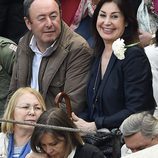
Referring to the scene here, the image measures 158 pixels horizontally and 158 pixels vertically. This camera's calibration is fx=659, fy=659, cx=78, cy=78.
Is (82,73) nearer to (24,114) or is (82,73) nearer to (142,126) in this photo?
(24,114)

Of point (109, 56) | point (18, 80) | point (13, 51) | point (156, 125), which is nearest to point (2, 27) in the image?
point (13, 51)

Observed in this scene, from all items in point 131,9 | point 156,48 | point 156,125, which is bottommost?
point 156,125

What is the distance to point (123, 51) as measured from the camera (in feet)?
16.4

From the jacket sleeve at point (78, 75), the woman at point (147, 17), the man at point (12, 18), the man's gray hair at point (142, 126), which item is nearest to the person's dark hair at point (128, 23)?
the jacket sleeve at point (78, 75)

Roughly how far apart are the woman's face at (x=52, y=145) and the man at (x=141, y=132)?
1.42 ft

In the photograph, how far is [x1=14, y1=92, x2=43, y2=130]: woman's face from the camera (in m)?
5.01

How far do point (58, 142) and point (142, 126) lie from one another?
1.86ft

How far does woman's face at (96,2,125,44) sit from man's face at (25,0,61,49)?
0.44 metres

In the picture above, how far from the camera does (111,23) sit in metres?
5.18

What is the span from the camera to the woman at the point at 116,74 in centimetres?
496

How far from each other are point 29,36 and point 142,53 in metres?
1.16

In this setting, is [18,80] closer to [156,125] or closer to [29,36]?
[29,36]

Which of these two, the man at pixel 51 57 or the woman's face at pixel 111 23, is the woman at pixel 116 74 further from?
the man at pixel 51 57

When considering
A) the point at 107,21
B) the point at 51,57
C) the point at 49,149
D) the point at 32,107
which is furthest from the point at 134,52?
the point at 49,149
